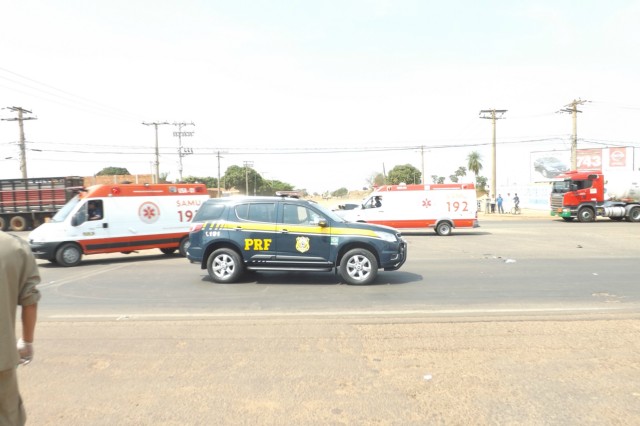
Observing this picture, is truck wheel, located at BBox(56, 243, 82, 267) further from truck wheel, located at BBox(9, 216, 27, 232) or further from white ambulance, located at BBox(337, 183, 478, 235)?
truck wheel, located at BBox(9, 216, 27, 232)

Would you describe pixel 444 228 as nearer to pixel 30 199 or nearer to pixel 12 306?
pixel 12 306

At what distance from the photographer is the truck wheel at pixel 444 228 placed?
20722 mm

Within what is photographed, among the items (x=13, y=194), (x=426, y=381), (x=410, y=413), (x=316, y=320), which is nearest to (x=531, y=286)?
(x=316, y=320)

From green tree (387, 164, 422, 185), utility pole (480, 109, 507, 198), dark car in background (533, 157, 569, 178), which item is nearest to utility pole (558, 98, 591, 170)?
utility pole (480, 109, 507, 198)

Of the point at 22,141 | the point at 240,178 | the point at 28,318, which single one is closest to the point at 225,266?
the point at 28,318

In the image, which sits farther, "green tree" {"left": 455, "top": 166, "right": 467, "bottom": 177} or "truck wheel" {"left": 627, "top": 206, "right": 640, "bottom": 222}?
"green tree" {"left": 455, "top": 166, "right": 467, "bottom": 177}

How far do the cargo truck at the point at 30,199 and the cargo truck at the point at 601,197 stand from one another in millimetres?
32007

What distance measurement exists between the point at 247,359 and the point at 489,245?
12.8m

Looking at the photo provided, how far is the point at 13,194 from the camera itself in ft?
88.1

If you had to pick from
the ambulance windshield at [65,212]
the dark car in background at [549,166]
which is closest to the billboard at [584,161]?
the dark car in background at [549,166]

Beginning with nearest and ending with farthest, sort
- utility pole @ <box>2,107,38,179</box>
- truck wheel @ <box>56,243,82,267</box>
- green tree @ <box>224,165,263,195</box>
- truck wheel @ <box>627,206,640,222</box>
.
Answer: truck wheel @ <box>56,243,82,267</box>
truck wheel @ <box>627,206,640,222</box>
utility pole @ <box>2,107,38,179</box>
green tree @ <box>224,165,263,195</box>

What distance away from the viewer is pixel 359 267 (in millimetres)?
→ 8219

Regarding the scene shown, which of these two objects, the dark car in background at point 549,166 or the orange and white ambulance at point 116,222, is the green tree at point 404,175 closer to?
the dark car in background at point 549,166

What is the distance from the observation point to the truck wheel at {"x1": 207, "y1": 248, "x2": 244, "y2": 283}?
8.54 meters
